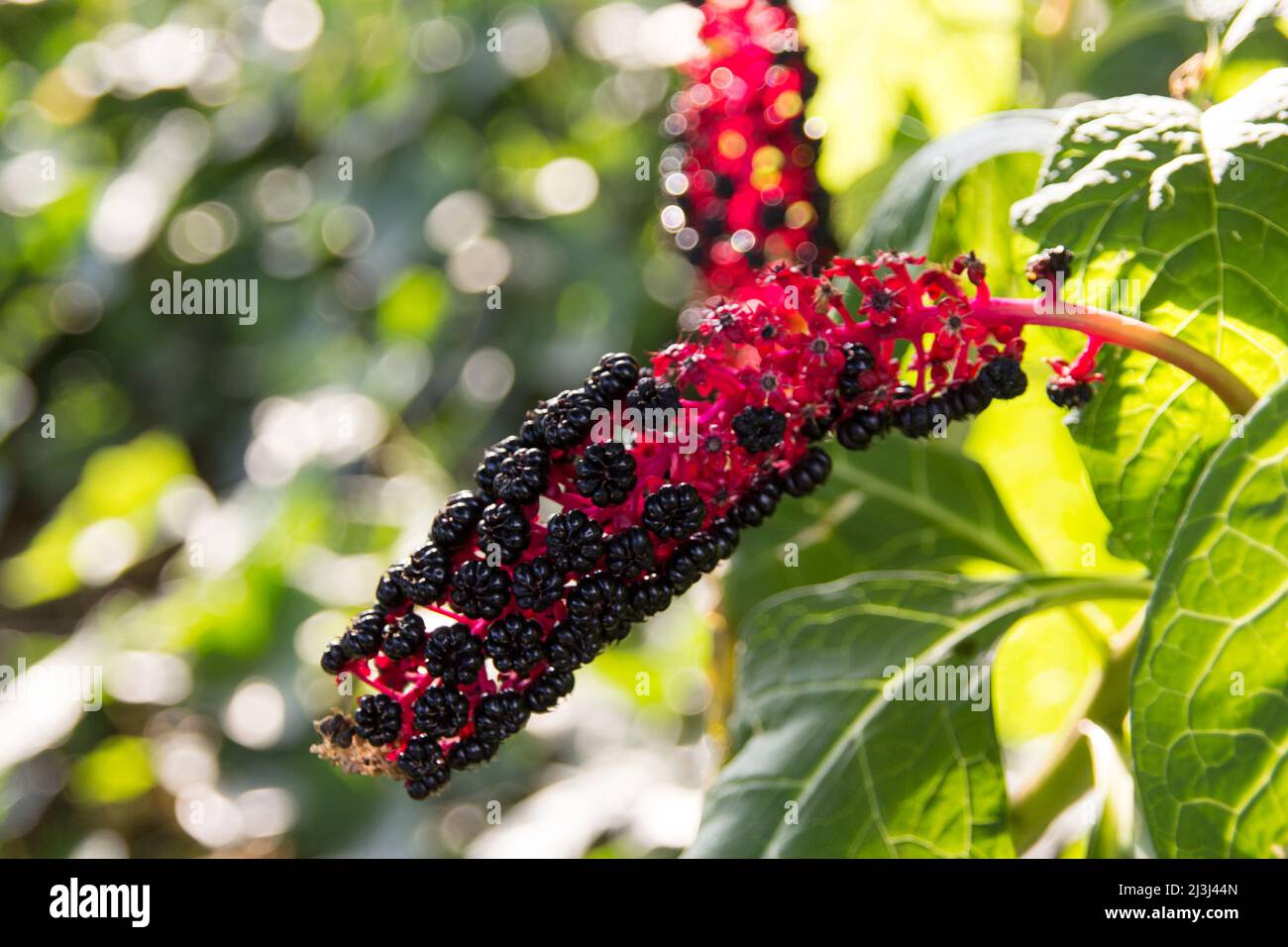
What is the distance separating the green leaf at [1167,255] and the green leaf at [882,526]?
0.36 metres

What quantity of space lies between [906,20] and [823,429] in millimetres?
751

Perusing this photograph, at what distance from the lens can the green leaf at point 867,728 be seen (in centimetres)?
79

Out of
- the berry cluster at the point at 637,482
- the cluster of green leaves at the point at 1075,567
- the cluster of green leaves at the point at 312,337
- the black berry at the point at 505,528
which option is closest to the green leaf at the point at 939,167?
the cluster of green leaves at the point at 1075,567

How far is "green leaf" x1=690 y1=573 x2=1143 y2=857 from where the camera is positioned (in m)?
0.79

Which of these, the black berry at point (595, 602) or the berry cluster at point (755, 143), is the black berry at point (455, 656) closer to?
the black berry at point (595, 602)

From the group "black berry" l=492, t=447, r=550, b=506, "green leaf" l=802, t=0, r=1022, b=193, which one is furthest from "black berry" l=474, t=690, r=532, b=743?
"green leaf" l=802, t=0, r=1022, b=193

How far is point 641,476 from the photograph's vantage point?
25.2 inches

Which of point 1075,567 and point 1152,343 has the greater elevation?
point 1152,343

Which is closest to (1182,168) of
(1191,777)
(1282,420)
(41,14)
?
(1282,420)

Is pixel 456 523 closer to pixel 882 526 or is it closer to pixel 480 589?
pixel 480 589

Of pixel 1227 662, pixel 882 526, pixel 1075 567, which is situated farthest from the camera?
pixel 1075 567

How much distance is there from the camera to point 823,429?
0.67 meters

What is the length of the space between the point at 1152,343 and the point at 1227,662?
0.17 m

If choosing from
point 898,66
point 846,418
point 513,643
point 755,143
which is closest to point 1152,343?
point 846,418
